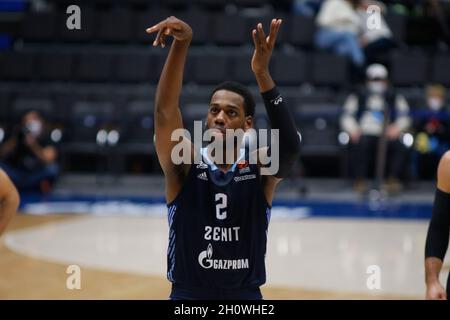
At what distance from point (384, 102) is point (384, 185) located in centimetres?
170

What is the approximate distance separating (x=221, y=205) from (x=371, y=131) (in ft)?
27.1

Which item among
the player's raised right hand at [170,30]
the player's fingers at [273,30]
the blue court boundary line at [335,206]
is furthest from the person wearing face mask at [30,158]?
the player's fingers at [273,30]

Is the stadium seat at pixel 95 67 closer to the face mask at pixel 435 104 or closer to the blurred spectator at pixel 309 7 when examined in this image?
the blurred spectator at pixel 309 7

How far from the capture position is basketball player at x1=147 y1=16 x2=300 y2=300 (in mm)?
2809

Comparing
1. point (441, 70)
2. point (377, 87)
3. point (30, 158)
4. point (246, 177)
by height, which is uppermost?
point (441, 70)

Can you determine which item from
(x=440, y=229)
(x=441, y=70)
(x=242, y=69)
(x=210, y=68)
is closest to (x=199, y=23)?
(x=210, y=68)

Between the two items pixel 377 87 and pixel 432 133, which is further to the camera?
pixel 432 133

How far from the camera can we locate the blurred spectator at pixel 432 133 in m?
11.0

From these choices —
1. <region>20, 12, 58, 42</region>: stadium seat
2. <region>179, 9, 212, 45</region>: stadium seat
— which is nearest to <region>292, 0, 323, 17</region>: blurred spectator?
<region>179, 9, 212, 45</region>: stadium seat

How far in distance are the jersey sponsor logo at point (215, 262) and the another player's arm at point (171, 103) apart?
0.26 meters

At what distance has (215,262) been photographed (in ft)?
9.25

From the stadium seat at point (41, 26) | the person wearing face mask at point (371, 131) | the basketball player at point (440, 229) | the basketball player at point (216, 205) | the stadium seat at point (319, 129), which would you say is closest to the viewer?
the basketball player at point (440, 229)

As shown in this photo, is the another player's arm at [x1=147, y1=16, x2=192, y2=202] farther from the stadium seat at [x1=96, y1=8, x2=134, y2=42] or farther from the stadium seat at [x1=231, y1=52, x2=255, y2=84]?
the stadium seat at [x1=96, y1=8, x2=134, y2=42]

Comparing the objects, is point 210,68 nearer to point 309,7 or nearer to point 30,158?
point 309,7
